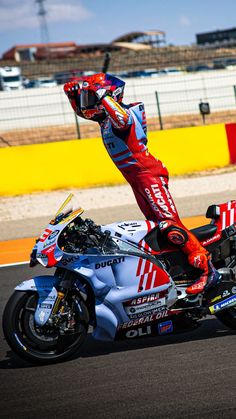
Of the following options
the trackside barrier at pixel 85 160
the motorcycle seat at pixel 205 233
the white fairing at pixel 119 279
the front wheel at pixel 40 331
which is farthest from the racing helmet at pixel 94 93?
the trackside barrier at pixel 85 160

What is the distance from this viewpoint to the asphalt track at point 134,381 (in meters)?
4.52

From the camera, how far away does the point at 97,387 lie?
4.97m

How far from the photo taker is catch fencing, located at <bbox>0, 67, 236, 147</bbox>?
2464cm

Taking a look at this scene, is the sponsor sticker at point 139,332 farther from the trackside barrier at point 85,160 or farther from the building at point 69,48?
the building at point 69,48

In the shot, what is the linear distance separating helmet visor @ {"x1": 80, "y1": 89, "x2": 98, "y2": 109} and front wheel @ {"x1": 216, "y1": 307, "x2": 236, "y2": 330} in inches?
73.4

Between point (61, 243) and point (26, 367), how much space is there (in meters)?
0.96

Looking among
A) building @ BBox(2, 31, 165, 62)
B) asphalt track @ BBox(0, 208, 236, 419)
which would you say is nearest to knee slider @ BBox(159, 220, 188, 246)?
asphalt track @ BBox(0, 208, 236, 419)

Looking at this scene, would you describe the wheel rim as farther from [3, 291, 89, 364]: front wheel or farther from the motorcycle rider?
the motorcycle rider

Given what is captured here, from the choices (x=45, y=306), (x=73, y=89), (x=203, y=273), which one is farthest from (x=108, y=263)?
(x=73, y=89)

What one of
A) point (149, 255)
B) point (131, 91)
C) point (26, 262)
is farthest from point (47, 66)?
point (149, 255)

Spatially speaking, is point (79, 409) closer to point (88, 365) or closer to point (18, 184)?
point (88, 365)

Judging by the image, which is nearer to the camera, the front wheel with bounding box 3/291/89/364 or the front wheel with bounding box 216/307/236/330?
the front wheel with bounding box 3/291/89/364

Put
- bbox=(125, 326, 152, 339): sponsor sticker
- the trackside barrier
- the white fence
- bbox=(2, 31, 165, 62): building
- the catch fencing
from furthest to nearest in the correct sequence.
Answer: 1. bbox=(2, 31, 165, 62): building
2. the white fence
3. the catch fencing
4. the trackside barrier
5. bbox=(125, 326, 152, 339): sponsor sticker

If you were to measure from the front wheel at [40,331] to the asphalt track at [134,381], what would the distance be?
116mm
